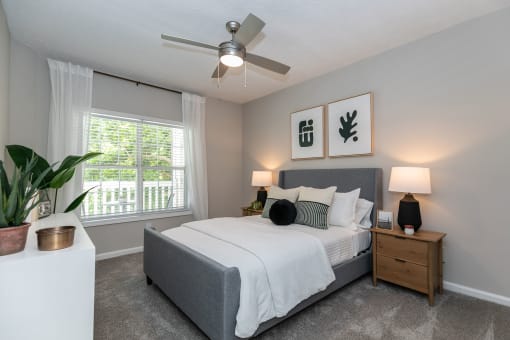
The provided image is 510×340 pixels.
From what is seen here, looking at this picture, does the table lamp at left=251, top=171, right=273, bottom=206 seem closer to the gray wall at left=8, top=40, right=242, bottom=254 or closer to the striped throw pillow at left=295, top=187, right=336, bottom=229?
the gray wall at left=8, top=40, right=242, bottom=254

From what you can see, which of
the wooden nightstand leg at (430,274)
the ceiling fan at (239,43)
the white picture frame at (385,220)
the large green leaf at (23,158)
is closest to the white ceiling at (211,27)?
the ceiling fan at (239,43)

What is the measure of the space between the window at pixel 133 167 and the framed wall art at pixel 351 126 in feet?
8.38

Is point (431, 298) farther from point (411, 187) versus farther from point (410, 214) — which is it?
point (411, 187)

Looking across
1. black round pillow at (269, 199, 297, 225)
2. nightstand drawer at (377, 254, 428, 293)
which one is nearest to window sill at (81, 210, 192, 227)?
black round pillow at (269, 199, 297, 225)

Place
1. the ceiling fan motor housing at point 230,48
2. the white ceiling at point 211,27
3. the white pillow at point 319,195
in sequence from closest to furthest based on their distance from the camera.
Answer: the ceiling fan motor housing at point 230,48, the white ceiling at point 211,27, the white pillow at point 319,195

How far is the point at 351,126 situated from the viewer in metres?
3.30

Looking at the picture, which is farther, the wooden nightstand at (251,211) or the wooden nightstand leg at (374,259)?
the wooden nightstand at (251,211)

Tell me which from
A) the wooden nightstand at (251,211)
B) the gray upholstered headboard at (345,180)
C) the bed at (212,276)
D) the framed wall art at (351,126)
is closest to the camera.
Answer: the bed at (212,276)

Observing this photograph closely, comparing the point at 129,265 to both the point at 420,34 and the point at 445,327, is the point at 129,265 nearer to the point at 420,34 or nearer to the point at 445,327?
the point at 445,327

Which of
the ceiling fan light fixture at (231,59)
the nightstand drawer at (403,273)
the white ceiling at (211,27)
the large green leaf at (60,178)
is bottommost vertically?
the nightstand drawer at (403,273)

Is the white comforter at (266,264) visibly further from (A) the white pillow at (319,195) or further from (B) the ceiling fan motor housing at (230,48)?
(B) the ceiling fan motor housing at (230,48)

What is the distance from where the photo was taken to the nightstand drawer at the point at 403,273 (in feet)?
7.59

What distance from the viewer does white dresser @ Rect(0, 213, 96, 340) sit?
3.37 ft

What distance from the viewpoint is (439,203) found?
261cm
